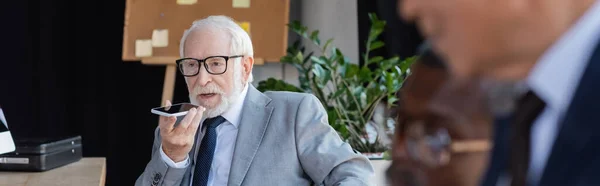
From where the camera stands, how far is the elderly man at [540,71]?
0.95 feet

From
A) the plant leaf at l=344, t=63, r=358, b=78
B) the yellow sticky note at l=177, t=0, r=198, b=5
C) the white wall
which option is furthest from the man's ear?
the yellow sticky note at l=177, t=0, r=198, b=5

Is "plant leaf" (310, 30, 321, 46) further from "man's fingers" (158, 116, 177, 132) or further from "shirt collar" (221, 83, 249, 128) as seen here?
"man's fingers" (158, 116, 177, 132)

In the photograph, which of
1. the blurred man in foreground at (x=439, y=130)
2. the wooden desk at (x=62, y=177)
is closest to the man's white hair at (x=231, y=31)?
the wooden desk at (x=62, y=177)

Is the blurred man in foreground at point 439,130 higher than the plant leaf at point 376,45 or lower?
higher

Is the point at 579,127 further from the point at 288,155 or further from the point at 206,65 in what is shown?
the point at 206,65

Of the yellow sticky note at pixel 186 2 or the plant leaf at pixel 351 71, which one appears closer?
the plant leaf at pixel 351 71

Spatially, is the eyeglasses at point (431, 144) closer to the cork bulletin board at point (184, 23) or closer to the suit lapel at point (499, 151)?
the suit lapel at point (499, 151)

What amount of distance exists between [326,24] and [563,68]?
11.6 ft

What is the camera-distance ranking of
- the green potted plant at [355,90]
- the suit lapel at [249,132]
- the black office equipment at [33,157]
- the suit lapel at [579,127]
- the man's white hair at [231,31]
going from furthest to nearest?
the green potted plant at [355,90] → the black office equipment at [33,157] → the man's white hair at [231,31] → the suit lapel at [249,132] → the suit lapel at [579,127]

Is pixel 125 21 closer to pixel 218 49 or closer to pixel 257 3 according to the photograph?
pixel 257 3

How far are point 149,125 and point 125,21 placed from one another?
682mm

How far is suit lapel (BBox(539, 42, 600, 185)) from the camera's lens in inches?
11.2

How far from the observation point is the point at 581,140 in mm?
286

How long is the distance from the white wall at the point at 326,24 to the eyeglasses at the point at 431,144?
3.25 meters
